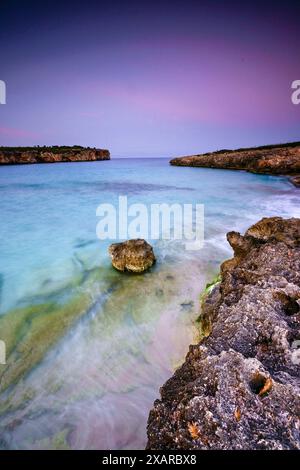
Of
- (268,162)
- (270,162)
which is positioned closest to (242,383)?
(270,162)

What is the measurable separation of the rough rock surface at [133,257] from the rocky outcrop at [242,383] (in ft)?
10.9

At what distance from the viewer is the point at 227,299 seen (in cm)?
299

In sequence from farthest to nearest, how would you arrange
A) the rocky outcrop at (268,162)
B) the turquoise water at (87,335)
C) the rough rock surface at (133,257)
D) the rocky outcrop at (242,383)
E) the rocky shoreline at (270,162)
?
the rocky outcrop at (268,162) < the rocky shoreline at (270,162) < the rough rock surface at (133,257) < the turquoise water at (87,335) < the rocky outcrop at (242,383)

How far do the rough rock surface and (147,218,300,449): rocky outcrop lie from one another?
331 cm

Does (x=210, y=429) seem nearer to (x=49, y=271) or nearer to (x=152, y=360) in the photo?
(x=152, y=360)

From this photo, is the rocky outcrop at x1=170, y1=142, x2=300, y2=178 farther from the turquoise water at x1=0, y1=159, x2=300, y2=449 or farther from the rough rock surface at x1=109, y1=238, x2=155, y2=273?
the rough rock surface at x1=109, y1=238, x2=155, y2=273

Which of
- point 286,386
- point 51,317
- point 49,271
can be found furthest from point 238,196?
point 286,386

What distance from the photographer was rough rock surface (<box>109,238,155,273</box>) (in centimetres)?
617

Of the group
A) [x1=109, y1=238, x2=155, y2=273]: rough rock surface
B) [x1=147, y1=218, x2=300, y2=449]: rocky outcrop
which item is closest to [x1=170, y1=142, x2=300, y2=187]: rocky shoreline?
[x1=109, y1=238, x2=155, y2=273]: rough rock surface

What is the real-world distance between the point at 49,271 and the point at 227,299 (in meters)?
5.35

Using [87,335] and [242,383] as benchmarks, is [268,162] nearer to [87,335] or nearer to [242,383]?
[87,335]

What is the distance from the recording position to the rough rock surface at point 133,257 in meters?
6.17

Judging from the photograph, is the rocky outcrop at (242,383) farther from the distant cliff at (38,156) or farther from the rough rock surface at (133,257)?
the distant cliff at (38,156)

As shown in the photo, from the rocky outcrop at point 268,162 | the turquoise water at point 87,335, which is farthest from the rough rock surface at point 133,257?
the rocky outcrop at point 268,162
